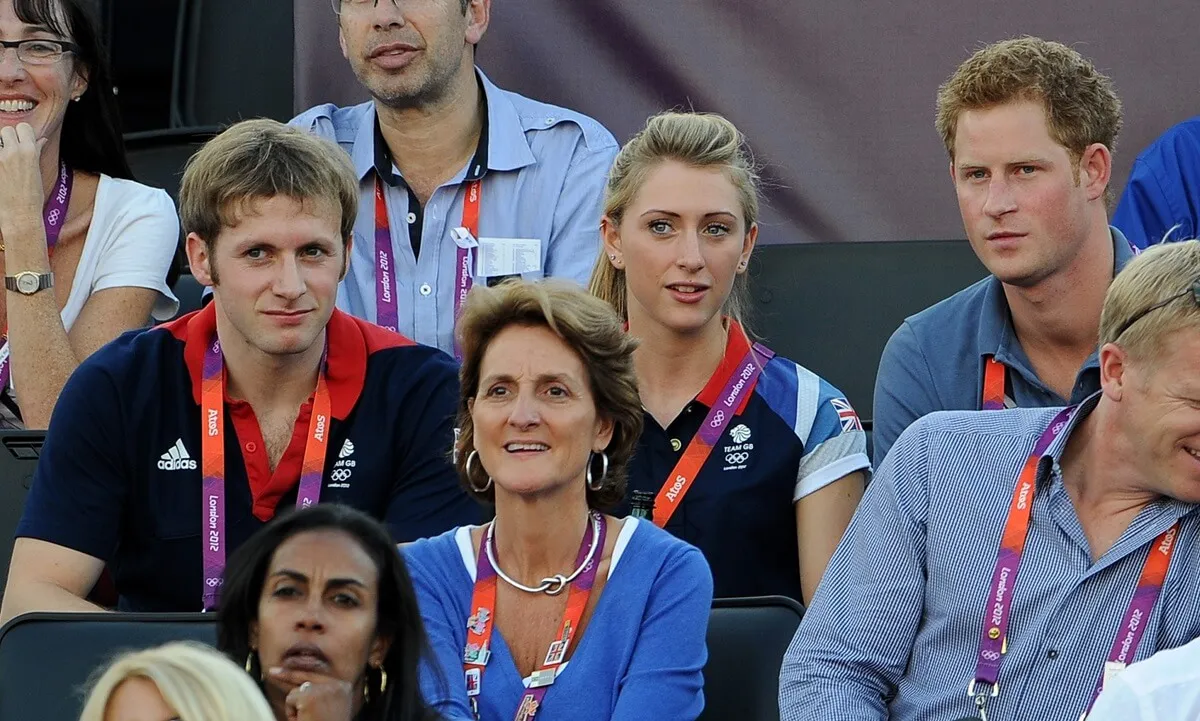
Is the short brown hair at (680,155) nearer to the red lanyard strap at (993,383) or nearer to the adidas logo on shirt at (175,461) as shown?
the red lanyard strap at (993,383)

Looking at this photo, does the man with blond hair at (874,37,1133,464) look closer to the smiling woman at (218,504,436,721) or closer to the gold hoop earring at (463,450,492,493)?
the gold hoop earring at (463,450,492,493)

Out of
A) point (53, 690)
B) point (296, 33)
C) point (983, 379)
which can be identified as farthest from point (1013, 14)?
point (53, 690)

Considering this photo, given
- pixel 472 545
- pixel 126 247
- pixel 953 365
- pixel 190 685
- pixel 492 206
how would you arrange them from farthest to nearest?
pixel 492 206 < pixel 126 247 < pixel 953 365 < pixel 472 545 < pixel 190 685

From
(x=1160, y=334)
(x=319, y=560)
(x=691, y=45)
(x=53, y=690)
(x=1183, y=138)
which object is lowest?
(x=53, y=690)

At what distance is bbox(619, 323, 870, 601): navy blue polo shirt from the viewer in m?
3.36

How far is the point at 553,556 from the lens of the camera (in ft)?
9.41

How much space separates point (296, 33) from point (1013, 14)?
1843 millimetres

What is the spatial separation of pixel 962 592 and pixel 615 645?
0.53 meters

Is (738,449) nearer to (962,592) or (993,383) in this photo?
(993,383)

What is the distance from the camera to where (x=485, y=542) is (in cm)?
290

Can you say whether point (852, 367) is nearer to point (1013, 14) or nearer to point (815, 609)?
point (1013, 14)

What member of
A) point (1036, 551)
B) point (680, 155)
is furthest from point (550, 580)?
point (680, 155)

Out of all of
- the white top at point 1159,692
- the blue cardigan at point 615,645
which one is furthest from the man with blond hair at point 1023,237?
the white top at point 1159,692

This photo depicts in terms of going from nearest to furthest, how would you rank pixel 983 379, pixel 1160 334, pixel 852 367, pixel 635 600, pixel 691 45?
1. pixel 1160 334
2. pixel 635 600
3. pixel 983 379
4. pixel 852 367
5. pixel 691 45
